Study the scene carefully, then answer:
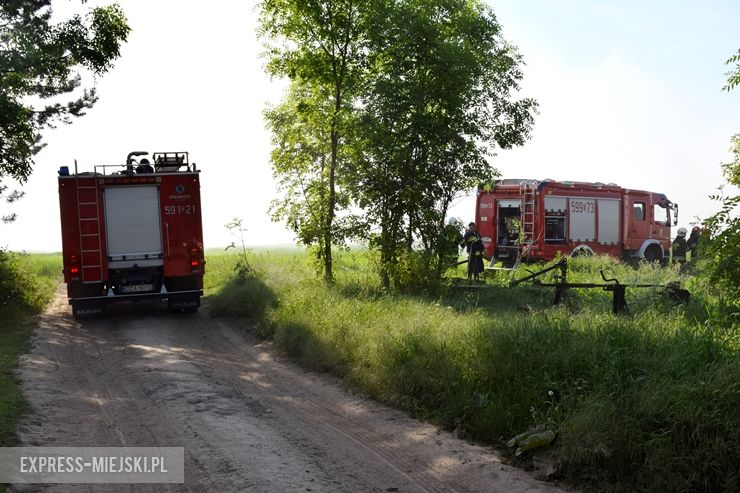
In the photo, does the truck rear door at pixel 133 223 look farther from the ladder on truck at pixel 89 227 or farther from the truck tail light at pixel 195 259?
the truck tail light at pixel 195 259

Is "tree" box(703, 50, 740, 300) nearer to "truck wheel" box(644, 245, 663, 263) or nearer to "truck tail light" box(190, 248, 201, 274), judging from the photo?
"truck tail light" box(190, 248, 201, 274)

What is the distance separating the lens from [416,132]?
45.6ft

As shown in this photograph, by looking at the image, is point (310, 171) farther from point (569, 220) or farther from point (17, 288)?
point (569, 220)

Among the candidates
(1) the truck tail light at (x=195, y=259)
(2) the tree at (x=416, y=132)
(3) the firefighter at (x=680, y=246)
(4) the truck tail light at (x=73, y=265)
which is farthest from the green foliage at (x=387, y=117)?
(3) the firefighter at (x=680, y=246)

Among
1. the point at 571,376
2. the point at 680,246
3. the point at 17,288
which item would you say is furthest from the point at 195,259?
the point at 680,246

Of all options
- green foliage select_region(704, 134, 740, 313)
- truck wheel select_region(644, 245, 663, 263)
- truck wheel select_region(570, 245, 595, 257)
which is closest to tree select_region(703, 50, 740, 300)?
green foliage select_region(704, 134, 740, 313)

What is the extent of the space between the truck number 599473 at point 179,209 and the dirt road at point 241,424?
4438 mm

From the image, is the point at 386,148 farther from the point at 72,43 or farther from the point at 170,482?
the point at 170,482

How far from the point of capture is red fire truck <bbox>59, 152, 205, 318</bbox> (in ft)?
49.5

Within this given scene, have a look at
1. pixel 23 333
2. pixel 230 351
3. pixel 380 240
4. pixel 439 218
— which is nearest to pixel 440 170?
pixel 439 218

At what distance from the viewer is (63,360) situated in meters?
11.0

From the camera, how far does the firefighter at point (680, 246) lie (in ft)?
85.7
